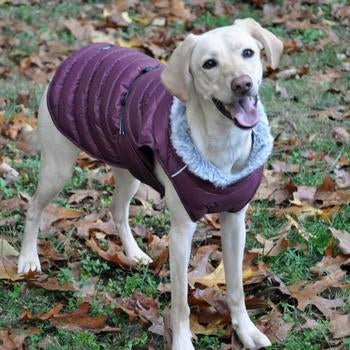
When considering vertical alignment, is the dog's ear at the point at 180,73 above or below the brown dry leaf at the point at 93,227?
above

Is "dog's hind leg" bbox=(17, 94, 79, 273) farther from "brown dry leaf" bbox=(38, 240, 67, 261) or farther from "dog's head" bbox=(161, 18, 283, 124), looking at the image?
"dog's head" bbox=(161, 18, 283, 124)

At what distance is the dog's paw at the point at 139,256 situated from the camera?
463 cm

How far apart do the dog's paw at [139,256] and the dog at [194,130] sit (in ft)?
2.27

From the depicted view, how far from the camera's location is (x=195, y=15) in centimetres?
912

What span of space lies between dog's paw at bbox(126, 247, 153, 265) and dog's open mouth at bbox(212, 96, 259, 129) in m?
1.48

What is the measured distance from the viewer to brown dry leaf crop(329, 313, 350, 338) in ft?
12.5

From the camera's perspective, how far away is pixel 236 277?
395cm

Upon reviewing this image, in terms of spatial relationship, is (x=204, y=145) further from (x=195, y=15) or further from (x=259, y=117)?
(x=195, y=15)

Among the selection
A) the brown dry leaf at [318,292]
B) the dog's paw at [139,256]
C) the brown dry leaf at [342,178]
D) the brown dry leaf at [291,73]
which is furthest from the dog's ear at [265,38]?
the brown dry leaf at [291,73]

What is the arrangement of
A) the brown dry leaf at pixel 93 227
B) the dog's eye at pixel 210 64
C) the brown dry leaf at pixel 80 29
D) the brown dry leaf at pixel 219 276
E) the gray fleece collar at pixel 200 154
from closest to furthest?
1. the dog's eye at pixel 210 64
2. the gray fleece collar at pixel 200 154
3. the brown dry leaf at pixel 219 276
4. the brown dry leaf at pixel 93 227
5. the brown dry leaf at pixel 80 29

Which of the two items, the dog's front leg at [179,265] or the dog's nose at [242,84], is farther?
the dog's front leg at [179,265]

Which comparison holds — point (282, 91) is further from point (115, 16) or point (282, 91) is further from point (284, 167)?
point (115, 16)

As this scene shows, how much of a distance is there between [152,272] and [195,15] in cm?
515

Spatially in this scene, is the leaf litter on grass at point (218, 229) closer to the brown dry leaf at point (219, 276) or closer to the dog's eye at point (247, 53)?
the brown dry leaf at point (219, 276)
